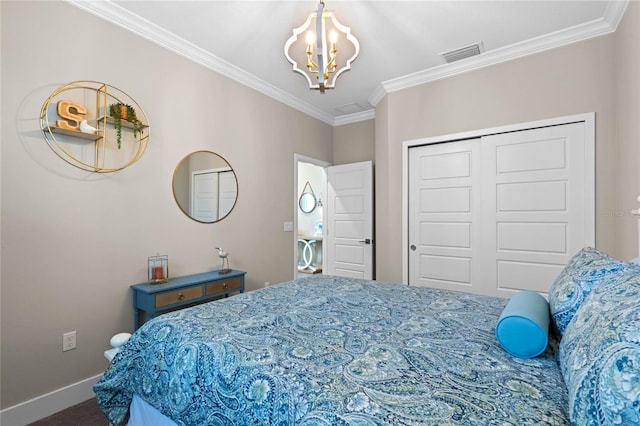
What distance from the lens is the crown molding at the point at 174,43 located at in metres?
2.27

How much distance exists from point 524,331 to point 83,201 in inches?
107

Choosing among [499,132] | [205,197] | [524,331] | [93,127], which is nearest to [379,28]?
[499,132]

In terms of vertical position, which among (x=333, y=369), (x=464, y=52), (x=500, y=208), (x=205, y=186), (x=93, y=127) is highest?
(x=464, y=52)

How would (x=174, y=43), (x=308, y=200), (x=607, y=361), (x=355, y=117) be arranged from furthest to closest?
(x=308, y=200), (x=355, y=117), (x=174, y=43), (x=607, y=361)

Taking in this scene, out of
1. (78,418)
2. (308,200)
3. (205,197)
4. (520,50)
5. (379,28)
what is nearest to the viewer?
(78,418)

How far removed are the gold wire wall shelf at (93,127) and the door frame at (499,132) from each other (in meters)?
2.75

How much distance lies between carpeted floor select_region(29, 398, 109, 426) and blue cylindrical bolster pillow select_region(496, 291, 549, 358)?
7.70 feet

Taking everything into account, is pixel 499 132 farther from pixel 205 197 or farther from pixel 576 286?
pixel 205 197

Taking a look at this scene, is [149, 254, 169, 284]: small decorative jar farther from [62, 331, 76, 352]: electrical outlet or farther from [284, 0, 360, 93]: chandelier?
[284, 0, 360, 93]: chandelier

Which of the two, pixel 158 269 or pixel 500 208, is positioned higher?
pixel 500 208

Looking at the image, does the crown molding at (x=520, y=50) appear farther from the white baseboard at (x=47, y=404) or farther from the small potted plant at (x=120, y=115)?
the white baseboard at (x=47, y=404)

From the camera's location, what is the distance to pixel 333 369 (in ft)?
3.22

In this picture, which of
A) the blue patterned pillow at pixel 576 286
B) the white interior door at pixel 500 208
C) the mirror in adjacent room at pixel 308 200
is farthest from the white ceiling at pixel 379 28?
the mirror in adjacent room at pixel 308 200

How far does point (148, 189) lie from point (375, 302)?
209cm
